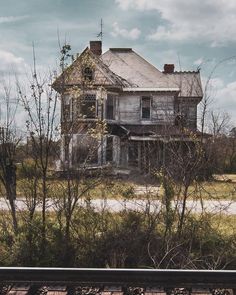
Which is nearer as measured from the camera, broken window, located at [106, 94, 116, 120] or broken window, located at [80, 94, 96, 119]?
broken window, located at [80, 94, 96, 119]

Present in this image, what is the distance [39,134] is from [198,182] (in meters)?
3.45

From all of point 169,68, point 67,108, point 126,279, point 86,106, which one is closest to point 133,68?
point 169,68

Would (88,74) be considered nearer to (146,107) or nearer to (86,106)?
(86,106)

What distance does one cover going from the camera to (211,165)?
9625 mm

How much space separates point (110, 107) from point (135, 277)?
25159 mm

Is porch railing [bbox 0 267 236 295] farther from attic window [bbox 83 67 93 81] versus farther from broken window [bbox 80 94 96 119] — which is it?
attic window [bbox 83 67 93 81]

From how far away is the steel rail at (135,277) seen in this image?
5.09 meters

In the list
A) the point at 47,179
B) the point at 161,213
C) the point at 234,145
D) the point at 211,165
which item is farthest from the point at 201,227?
the point at 234,145

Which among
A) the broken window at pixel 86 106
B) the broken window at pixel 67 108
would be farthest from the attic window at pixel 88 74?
the broken window at pixel 67 108

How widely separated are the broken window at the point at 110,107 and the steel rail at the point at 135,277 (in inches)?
971

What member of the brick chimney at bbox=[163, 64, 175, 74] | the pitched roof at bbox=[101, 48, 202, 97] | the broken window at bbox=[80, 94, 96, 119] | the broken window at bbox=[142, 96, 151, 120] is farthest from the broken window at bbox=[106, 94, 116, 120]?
the broken window at bbox=[80, 94, 96, 119]

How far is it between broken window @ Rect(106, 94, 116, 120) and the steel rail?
80.9 ft

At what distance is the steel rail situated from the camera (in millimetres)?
5094

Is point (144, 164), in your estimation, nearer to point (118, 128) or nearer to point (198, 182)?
point (198, 182)
